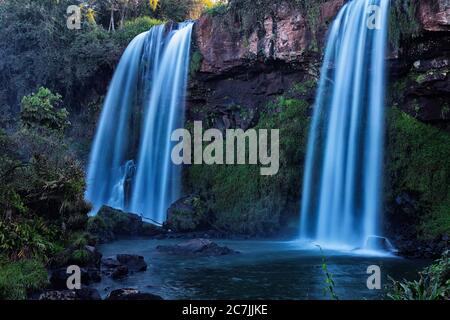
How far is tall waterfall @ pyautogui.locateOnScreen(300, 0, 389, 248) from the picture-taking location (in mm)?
17828

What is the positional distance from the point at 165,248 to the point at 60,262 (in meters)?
4.24

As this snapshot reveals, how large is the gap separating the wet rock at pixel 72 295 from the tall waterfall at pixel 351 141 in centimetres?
1029

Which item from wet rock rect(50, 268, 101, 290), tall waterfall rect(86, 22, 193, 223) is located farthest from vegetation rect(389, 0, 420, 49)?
wet rock rect(50, 268, 101, 290)

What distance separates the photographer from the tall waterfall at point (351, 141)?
17828mm

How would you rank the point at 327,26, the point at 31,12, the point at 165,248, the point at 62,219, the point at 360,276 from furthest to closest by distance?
the point at 31,12 → the point at 327,26 → the point at 165,248 → the point at 62,219 → the point at 360,276

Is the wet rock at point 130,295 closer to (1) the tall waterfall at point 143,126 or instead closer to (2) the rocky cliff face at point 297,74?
(2) the rocky cliff face at point 297,74

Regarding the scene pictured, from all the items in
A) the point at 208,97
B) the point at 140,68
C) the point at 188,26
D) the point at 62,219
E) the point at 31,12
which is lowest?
the point at 62,219

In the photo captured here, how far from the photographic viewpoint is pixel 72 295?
9078 mm

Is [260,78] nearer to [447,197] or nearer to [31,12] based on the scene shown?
[447,197]

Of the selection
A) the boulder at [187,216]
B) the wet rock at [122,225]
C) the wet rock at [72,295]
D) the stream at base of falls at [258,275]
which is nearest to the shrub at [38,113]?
the wet rock at [122,225]

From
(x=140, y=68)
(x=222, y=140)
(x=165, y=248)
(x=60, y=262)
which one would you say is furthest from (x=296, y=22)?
(x=60, y=262)

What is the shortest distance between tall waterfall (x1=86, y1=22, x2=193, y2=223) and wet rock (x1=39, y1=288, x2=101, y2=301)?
13.4 m

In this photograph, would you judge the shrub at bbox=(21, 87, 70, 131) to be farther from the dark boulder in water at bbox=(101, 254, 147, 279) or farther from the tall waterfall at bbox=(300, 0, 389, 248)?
the tall waterfall at bbox=(300, 0, 389, 248)

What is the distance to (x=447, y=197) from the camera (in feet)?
56.5
